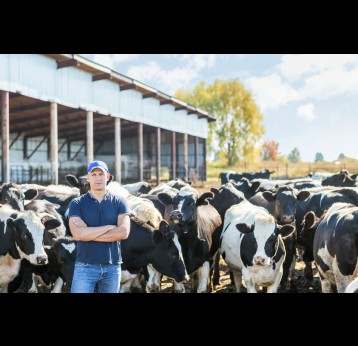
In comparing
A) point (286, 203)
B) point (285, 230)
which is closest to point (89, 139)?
point (286, 203)

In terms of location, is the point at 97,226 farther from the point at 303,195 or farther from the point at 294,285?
the point at 303,195

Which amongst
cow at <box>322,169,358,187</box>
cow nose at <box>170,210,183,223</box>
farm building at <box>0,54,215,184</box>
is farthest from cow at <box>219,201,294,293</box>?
farm building at <box>0,54,215,184</box>

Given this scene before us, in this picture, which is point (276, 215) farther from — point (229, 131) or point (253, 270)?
point (229, 131)

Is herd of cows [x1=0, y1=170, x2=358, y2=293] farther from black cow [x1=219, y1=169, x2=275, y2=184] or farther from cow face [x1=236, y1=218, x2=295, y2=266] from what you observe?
black cow [x1=219, y1=169, x2=275, y2=184]

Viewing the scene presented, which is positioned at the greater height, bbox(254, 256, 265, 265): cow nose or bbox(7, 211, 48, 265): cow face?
bbox(7, 211, 48, 265): cow face

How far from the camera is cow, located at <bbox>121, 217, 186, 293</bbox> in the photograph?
6.18 metres

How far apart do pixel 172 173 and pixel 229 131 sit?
47.3 feet

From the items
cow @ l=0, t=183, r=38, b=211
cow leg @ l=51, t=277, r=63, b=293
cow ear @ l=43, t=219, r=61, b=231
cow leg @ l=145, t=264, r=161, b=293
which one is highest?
cow @ l=0, t=183, r=38, b=211

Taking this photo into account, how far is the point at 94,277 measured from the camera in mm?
3834

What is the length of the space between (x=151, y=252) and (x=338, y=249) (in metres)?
2.35

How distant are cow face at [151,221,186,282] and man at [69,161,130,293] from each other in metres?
2.31

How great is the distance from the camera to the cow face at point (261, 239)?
600cm

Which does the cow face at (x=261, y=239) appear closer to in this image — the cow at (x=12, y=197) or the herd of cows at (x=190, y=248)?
the herd of cows at (x=190, y=248)
